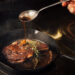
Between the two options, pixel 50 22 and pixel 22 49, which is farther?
pixel 50 22

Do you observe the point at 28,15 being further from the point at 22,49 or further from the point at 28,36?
the point at 22,49

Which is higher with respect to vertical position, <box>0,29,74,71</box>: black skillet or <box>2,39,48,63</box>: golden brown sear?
<box>0,29,74,71</box>: black skillet

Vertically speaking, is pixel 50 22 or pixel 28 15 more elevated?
pixel 28 15

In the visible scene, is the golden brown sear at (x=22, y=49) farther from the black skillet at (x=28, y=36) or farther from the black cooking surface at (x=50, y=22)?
the black cooking surface at (x=50, y=22)

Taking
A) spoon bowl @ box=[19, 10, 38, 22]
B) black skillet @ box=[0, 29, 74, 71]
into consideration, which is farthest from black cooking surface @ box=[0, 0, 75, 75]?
spoon bowl @ box=[19, 10, 38, 22]

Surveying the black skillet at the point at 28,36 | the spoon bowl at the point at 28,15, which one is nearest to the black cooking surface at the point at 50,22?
the black skillet at the point at 28,36

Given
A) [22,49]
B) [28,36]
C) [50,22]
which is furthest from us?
[50,22]

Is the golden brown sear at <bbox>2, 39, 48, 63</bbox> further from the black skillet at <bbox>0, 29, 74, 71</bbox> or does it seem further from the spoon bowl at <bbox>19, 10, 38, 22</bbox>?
the spoon bowl at <bbox>19, 10, 38, 22</bbox>

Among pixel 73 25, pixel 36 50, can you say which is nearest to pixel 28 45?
pixel 36 50

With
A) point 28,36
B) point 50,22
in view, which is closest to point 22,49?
point 28,36
